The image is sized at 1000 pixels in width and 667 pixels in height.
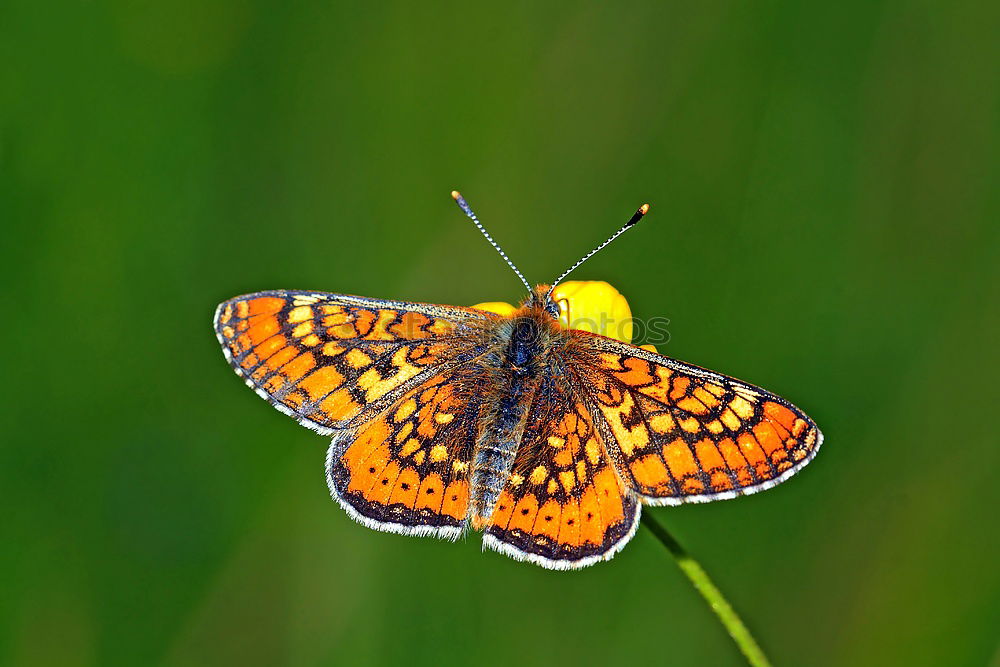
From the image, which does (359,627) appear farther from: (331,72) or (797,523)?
(331,72)

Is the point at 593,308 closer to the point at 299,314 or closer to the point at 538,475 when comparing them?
the point at 538,475

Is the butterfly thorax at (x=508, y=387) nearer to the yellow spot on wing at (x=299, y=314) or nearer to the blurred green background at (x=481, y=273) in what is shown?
the yellow spot on wing at (x=299, y=314)

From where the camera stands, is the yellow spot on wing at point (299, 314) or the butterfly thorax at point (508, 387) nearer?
the butterfly thorax at point (508, 387)

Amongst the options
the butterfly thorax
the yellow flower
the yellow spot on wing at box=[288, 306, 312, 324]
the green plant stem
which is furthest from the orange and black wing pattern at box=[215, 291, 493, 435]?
the green plant stem

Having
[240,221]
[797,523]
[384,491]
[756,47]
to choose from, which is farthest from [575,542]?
[756,47]

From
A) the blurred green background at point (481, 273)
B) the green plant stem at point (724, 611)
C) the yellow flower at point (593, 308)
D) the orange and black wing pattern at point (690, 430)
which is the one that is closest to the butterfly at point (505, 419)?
the orange and black wing pattern at point (690, 430)

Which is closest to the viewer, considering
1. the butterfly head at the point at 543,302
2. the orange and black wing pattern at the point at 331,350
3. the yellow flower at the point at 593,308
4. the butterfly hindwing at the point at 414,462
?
the butterfly hindwing at the point at 414,462

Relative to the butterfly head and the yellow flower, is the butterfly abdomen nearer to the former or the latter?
the butterfly head

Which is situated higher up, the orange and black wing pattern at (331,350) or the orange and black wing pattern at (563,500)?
the orange and black wing pattern at (331,350)
